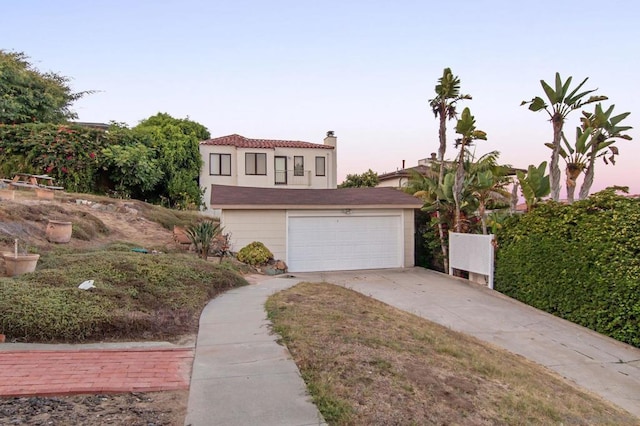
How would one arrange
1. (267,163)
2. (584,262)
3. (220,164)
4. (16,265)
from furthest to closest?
(267,163) → (220,164) → (584,262) → (16,265)

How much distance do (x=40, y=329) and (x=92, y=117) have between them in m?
28.8

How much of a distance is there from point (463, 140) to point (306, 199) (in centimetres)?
581

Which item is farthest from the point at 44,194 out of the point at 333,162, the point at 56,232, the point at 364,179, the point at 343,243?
the point at 364,179

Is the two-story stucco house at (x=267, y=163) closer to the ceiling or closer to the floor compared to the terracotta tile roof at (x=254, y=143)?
closer to the floor

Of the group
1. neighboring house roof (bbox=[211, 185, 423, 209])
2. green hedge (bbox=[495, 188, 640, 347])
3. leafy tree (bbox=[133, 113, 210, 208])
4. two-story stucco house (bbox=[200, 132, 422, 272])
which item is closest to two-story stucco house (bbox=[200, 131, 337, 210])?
leafy tree (bbox=[133, 113, 210, 208])

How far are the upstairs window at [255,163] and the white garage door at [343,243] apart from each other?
15338 mm

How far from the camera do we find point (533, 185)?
11.5 meters

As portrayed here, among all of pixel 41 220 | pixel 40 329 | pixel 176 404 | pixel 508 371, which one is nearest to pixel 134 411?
pixel 176 404

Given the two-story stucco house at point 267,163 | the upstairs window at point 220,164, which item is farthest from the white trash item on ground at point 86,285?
the upstairs window at point 220,164

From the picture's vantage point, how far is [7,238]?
8.74 meters

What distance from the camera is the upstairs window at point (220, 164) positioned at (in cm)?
2822

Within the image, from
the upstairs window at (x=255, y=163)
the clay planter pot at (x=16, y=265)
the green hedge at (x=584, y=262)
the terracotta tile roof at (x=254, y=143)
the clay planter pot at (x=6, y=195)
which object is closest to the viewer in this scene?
the clay planter pot at (x=16, y=265)

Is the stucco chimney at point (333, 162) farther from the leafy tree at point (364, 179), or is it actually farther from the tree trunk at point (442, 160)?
the tree trunk at point (442, 160)

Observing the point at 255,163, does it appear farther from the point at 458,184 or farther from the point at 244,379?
the point at 244,379
